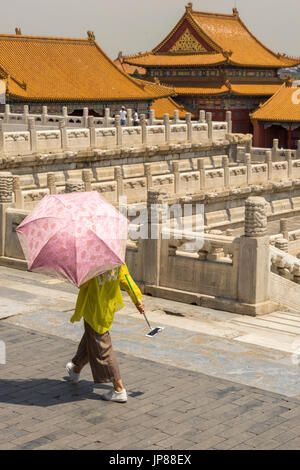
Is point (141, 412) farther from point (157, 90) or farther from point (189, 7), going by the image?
point (189, 7)

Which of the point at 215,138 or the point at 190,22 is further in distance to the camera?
the point at 190,22

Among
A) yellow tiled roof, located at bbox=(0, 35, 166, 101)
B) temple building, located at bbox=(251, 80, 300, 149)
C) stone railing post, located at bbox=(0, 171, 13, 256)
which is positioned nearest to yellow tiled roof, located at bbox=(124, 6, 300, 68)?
temple building, located at bbox=(251, 80, 300, 149)

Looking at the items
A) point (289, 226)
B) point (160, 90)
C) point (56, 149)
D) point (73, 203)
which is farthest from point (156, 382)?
point (160, 90)

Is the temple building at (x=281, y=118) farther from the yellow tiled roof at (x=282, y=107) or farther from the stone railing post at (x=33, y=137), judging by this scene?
the stone railing post at (x=33, y=137)

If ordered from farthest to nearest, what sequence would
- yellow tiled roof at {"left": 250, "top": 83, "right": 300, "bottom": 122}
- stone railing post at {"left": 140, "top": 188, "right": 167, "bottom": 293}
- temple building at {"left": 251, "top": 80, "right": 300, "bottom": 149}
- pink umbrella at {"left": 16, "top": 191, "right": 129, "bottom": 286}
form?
temple building at {"left": 251, "top": 80, "right": 300, "bottom": 149} < yellow tiled roof at {"left": 250, "top": 83, "right": 300, "bottom": 122} < stone railing post at {"left": 140, "top": 188, "right": 167, "bottom": 293} < pink umbrella at {"left": 16, "top": 191, "right": 129, "bottom": 286}

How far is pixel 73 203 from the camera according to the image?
23.9 feet

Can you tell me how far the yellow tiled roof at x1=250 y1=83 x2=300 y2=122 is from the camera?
147ft

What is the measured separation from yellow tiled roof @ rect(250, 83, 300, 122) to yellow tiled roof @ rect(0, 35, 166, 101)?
295 inches

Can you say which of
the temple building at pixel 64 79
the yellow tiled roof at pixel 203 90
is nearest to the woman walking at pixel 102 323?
the temple building at pixel 64 79

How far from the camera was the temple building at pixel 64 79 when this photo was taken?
3641 centimetres

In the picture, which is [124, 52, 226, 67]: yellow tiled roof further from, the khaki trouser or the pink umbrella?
the khaki trouser

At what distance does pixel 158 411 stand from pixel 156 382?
748mm

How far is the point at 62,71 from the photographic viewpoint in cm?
3984
